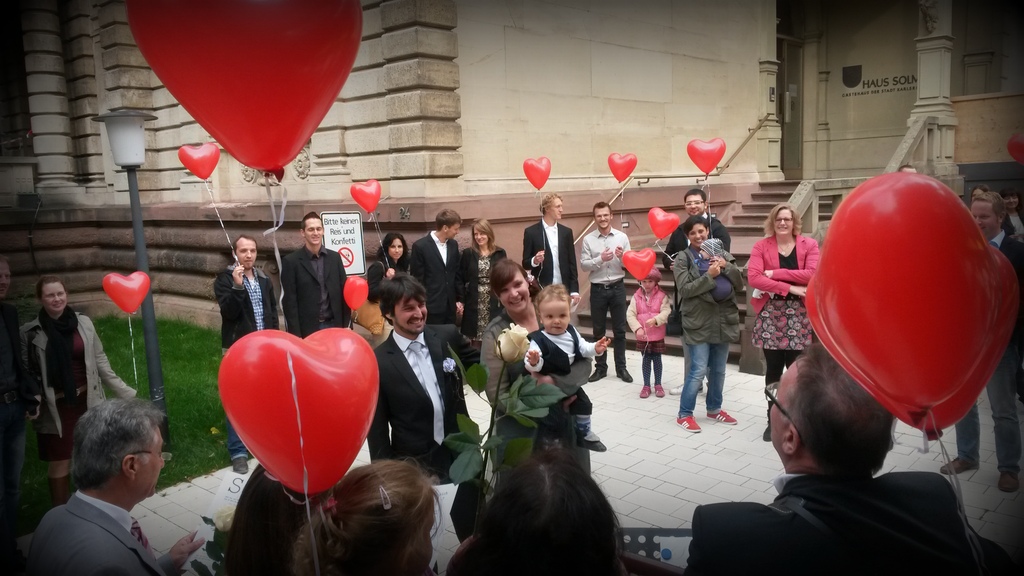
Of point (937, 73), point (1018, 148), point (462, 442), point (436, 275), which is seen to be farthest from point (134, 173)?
point (937, 73)

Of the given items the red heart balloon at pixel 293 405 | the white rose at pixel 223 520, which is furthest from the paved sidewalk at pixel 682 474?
the red heart balloon at pixel 293 405

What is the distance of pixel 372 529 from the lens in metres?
1.78

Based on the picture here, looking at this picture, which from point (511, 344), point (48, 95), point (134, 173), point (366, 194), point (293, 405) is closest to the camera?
point (293, 405)

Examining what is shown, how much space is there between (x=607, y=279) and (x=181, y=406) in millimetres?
4575

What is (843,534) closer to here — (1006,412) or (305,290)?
(1006,412)

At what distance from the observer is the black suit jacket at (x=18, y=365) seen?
15.4 ft

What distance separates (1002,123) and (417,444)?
502 inches

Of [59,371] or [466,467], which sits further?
[59,371]

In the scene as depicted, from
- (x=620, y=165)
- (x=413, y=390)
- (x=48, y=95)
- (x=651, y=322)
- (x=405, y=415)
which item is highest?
(x=48, y=95)

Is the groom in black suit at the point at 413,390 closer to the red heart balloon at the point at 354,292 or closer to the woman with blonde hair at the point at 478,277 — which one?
the red heart balloon at the point at 354,292

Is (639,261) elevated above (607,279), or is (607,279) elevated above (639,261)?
(639,261)

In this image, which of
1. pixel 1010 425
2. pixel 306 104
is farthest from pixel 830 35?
pixel 306 104

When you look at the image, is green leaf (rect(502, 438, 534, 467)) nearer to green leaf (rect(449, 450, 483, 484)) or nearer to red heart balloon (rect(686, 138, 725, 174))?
green leaf (rect(449, 450, 483, 484))

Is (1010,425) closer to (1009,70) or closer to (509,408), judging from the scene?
(509,408)
